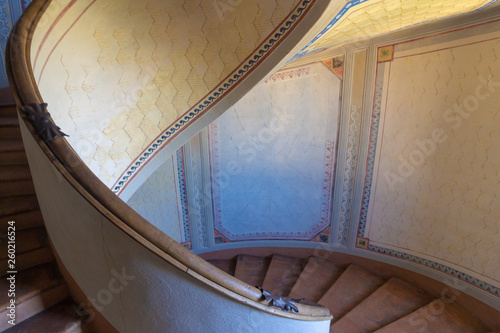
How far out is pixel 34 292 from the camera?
3.41ft

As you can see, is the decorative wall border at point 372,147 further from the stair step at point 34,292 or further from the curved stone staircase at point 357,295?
the stair step at point 34,292

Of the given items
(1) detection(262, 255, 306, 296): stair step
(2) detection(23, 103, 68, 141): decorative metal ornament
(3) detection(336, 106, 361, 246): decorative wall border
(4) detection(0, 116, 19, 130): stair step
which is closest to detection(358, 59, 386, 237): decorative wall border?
(3) detection(336, 106, 361, 246): decorative wall border

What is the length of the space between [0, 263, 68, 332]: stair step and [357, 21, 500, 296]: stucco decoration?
3212mm

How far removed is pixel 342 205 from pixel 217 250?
1985 millimetres

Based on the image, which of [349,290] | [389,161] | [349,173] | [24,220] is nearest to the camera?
[24,220]

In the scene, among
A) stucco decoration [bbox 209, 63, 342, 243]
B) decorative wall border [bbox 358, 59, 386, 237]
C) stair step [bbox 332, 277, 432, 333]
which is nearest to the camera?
stair step [bbox 332, 277, 432, 333]

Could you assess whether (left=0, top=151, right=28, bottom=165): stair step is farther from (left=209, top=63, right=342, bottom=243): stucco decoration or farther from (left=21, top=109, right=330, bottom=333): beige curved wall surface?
(left=209, top=63, right=342, bottom=243): stucco decoration

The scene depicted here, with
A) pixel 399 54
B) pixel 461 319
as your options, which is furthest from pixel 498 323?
pixel 399 54

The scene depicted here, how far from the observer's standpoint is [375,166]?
3234 mm

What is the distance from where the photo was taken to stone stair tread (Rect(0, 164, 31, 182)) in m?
1.39

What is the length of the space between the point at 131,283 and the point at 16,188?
3.55 ft

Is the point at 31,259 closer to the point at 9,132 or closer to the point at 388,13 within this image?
Answer: the point at 9,132

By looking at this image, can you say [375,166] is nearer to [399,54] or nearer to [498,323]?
[399,54]

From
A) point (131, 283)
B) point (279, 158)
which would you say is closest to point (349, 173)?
point (279, 158)
